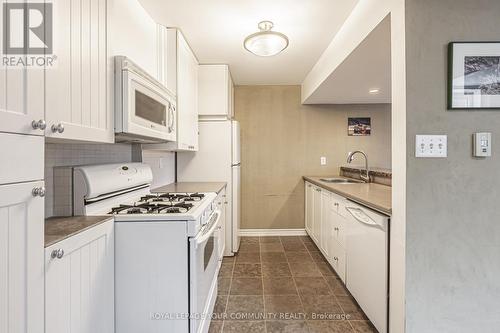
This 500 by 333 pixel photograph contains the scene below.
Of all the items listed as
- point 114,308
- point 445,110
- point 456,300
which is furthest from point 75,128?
point 456,300

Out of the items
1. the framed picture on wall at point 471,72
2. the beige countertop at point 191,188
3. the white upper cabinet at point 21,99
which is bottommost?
the beige countertop at point 191,188

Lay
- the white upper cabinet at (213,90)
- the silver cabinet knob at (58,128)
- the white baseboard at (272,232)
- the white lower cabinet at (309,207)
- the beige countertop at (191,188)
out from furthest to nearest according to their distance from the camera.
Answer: the white baseboard at (272,232) < the white lower cabinet at (309,207) < the white upper cabinet at (213,90) < the beige countertop at (191,188) < the silver cabinet knob at (58,128)

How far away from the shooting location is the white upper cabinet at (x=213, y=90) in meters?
3.14

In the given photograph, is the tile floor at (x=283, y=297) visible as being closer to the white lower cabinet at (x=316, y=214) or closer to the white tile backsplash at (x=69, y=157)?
the white lower cabinet at (x=316, y=214)

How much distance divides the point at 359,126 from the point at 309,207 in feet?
4.96

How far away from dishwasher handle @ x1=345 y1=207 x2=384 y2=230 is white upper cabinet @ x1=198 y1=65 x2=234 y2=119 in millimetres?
1855

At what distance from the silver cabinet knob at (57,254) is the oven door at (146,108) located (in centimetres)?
71

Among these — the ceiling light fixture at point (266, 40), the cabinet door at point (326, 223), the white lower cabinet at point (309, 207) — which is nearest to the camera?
the ceiling light fixture at point (266, 40)

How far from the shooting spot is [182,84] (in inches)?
95.9

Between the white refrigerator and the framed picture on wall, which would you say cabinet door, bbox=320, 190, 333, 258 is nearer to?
the white refrigerator

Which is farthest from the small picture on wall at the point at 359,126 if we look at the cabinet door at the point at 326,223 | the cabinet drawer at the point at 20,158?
the cabinet drawer at the point at 20,158

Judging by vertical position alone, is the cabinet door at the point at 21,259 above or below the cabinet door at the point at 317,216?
above

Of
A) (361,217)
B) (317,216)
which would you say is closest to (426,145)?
(361,217)

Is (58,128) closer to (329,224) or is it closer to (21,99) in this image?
(21,99)
